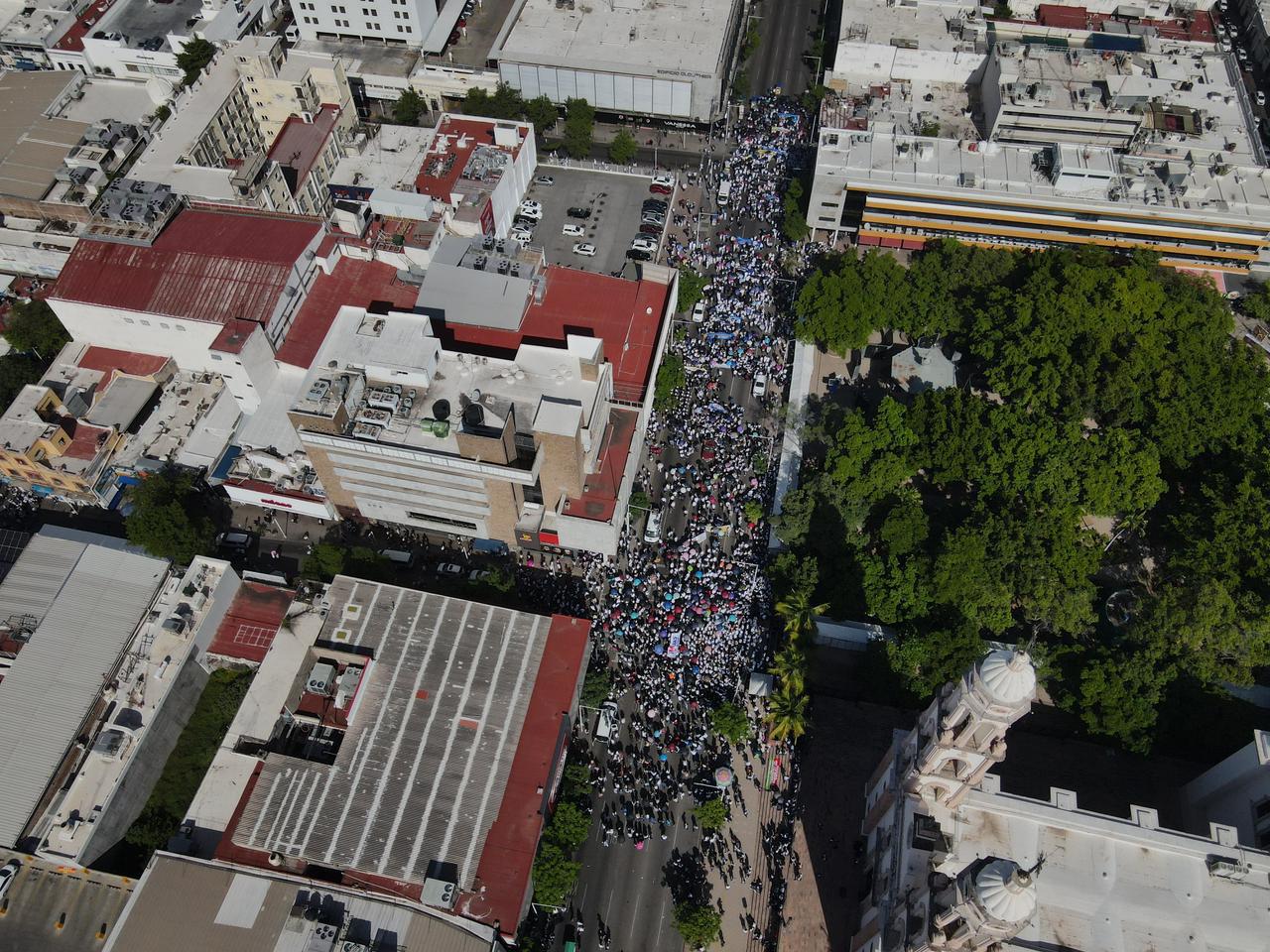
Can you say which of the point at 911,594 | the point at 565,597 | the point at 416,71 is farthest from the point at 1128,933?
the point at 416,71

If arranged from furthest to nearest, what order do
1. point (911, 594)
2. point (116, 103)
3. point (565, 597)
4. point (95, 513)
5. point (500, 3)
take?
point (500, 3), point (116, 103), point (95, 513), point (565, 597), point (911, 594)

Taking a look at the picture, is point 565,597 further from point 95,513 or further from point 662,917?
point 95,513

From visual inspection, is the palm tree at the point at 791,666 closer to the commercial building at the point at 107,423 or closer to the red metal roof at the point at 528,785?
the red metal roof at the point at 528,785

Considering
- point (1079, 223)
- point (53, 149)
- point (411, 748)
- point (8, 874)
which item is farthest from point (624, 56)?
point (8, 874)

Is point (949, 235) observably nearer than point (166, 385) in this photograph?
No

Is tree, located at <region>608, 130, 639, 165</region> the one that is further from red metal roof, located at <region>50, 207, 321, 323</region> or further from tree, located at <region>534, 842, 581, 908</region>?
tree, located at <region>534, 842, 581, 908</region>

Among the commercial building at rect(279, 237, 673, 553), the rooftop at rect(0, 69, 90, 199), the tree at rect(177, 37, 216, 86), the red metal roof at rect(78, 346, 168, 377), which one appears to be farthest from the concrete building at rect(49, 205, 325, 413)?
the tree at rect(177, 37, 216, 86)

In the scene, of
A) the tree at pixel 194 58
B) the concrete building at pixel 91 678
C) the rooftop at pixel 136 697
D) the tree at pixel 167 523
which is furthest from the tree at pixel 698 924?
the tree at pixel 194 58
